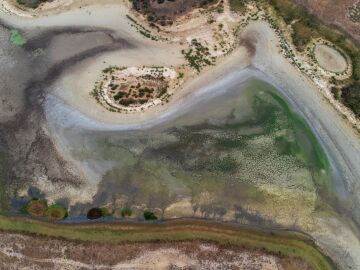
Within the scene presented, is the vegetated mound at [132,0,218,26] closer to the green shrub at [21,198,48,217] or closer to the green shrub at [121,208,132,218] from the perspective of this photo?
the green shrub at [121,208,132,218]

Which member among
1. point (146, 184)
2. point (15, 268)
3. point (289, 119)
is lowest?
point (15, 268)

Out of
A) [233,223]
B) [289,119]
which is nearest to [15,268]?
[233,223]

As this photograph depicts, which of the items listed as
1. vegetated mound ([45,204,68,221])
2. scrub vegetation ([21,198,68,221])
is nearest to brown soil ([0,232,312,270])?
vegetated mound ([45,204,68,221])

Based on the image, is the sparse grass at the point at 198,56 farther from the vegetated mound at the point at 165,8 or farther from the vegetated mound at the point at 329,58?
the vegetated mound at the point at 329,58

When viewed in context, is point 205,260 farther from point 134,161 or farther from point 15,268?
point 15,268

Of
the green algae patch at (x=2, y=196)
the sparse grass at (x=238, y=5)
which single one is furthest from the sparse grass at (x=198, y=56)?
the green algae patch at (x=2, y=196)
